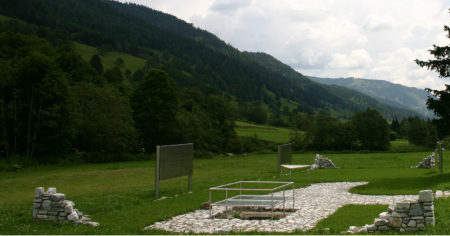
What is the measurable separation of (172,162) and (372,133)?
8019 centimetres

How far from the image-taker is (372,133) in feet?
290

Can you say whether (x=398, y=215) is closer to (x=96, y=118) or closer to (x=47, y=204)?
(x=47, y=204)

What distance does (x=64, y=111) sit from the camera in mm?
43094

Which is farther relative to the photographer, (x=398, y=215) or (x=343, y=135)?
(x=343, y=135)

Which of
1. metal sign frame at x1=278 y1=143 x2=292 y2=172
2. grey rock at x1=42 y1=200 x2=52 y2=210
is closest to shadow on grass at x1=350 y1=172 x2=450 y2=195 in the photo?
metal sign frame at x1=278 y1=143 x2=292 y2=172

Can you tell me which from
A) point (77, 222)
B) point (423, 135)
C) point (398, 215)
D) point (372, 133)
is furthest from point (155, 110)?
point (423, 135)

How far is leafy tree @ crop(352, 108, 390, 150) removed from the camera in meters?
87.1

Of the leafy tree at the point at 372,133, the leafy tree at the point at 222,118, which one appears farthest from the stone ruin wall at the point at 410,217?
the leafy tree at the point at 372,133

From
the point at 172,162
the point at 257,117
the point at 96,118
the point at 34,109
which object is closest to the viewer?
the point at 172,162

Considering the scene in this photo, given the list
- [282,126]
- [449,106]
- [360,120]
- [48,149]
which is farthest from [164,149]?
[282,126]

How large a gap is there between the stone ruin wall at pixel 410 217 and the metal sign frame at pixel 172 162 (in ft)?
33.6

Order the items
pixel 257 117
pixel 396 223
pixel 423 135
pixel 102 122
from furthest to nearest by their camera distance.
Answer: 1. pixel 257 117
2. pixel 423 135
3. pixel 102 122
4. pixel 396 223

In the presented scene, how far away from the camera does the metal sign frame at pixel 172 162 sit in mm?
17250

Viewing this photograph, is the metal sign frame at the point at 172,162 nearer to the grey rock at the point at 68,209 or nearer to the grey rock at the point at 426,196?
the grey rock at the point at 68,209
